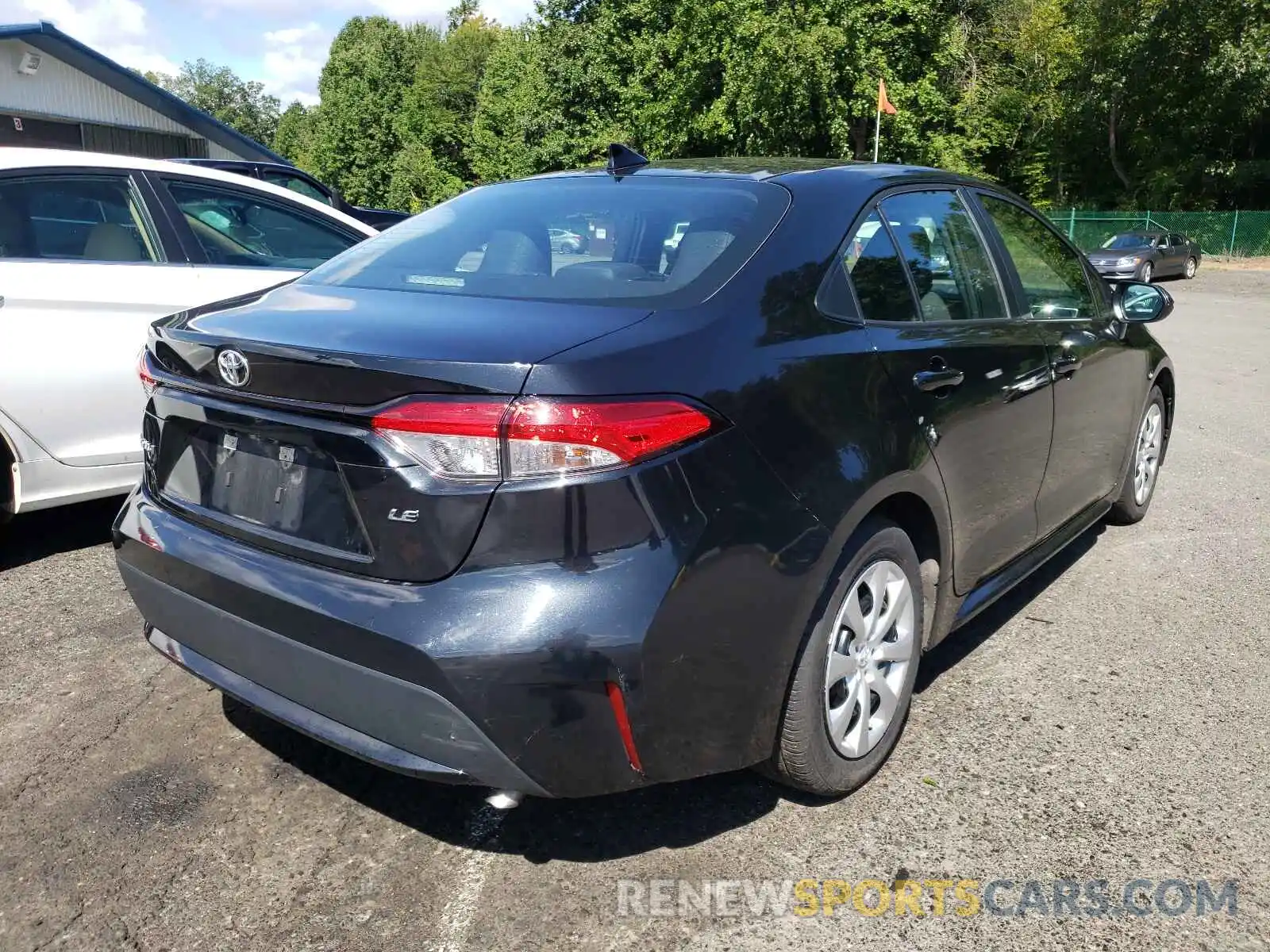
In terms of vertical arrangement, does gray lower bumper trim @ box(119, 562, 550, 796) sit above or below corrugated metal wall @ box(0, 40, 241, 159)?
below

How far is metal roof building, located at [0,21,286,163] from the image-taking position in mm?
19891

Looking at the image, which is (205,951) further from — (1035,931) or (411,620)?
(1035,931)

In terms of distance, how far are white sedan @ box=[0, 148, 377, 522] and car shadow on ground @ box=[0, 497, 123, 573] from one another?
14.2 inches

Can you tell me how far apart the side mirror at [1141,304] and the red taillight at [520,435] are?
3250 mm

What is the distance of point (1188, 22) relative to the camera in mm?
36094

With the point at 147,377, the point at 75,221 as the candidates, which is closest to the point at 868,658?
the point at 147,377

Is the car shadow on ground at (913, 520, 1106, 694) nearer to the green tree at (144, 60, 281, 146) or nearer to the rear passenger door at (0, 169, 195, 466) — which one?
the rear passenger door at (0, 169, 195, 466)

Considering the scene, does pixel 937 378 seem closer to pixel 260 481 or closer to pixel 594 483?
pixel 594 483

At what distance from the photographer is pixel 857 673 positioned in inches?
109

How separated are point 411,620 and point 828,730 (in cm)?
→ 115

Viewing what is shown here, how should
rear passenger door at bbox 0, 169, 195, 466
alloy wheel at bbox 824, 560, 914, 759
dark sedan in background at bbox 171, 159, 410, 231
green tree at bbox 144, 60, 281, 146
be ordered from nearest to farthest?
alloy wheel at bbox 824, 560, 914, 759 → rear passenger door at bbox 0, 169, 195, 466 → dark sedan in background at bbox 171, 159, 410, 231 → green tree at bbox 144, 60, 281, 146

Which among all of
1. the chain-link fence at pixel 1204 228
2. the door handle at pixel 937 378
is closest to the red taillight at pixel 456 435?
the door handle at pixel 937 378

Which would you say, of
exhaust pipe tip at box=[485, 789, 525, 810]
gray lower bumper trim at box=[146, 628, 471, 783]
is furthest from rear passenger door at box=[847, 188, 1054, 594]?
gray lower bumper trim at box=[146, 628, 471, 783]

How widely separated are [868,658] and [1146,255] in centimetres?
2743
